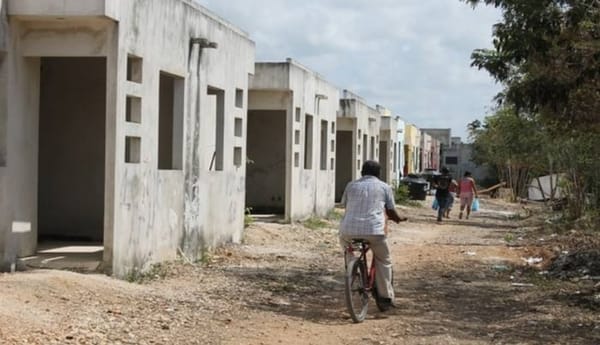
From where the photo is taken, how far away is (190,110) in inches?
526

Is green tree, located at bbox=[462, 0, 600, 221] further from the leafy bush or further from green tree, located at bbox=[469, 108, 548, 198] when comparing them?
the leafy bush

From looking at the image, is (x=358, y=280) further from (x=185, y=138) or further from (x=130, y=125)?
(x=185, y=138)

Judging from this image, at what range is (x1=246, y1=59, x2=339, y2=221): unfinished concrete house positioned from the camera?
21031 mm

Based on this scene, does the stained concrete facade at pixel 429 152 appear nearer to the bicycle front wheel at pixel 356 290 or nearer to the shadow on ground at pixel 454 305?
the shadow on ground at pixel 454 305

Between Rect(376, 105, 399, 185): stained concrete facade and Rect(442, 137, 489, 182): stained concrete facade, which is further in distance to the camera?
Rect(442, 137, 489, 182): stained concrete facade

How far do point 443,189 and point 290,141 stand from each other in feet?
23.1

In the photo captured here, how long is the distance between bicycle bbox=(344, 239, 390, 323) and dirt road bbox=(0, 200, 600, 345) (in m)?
0.22

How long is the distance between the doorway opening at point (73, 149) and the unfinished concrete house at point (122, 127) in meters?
0.02

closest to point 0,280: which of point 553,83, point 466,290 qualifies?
point 466,290

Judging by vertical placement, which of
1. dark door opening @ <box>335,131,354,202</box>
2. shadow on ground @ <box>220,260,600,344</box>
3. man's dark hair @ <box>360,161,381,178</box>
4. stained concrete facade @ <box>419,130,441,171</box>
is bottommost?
shadow on ground @ <box>220,260,600,344</box>

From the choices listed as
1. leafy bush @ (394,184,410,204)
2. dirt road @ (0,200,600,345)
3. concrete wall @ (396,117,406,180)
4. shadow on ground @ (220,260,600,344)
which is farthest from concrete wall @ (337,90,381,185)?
shadow on ground @ (220,260,600,344)

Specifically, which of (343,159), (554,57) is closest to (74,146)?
(554,57)

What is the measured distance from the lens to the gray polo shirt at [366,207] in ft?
30.6

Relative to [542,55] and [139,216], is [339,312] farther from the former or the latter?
[542,55]
